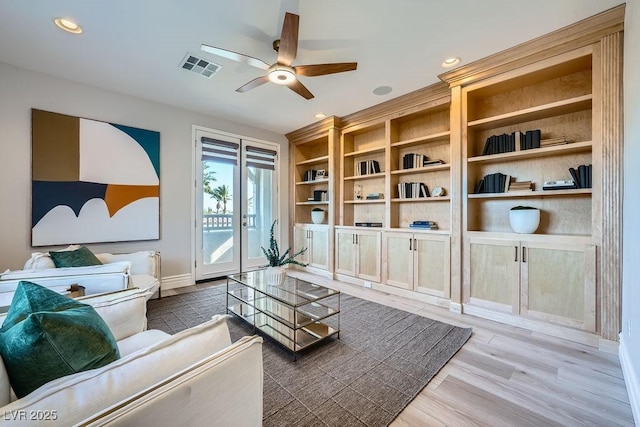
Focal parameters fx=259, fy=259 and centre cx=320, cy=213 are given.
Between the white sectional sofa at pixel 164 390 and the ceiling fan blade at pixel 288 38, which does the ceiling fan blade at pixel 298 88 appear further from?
the white sectional sofa at pixel 164 390

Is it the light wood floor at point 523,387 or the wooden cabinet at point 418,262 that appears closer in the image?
the light wood floor at point 523,387

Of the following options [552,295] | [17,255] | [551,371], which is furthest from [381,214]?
[17,255]

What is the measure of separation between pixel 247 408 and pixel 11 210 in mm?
3684

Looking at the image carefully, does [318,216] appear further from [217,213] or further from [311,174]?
[217,213]

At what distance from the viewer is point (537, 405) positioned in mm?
1523

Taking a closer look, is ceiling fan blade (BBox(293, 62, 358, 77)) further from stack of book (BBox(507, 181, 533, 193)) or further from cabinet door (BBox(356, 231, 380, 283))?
cabinet door (BBox(356, 231, 380, 283))

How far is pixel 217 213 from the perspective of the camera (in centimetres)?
429

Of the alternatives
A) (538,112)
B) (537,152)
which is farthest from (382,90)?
(537,152)

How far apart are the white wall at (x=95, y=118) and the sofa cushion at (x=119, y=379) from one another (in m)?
3.29

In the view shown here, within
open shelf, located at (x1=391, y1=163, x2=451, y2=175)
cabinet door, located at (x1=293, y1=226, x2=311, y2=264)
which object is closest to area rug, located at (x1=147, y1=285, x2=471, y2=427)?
open shelf, located at (x1=391, y1=163, x2=451, y2=175)

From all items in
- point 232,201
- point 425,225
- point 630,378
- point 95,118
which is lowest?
point 630,378

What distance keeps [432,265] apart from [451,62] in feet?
7.42

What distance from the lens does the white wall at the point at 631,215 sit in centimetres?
152

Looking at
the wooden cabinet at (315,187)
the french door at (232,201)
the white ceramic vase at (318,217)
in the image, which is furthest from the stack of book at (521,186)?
the french door at (232,201)
